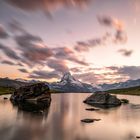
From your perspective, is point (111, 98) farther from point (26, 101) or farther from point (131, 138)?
point (131, 138)

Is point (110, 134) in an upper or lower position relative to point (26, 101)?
lower

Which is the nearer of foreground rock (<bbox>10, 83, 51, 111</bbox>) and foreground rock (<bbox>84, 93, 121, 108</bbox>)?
foreground rock (<bbox>84, 93, 121, 108</bbox>)

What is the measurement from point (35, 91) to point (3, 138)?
3646 inches

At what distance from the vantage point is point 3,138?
42.9 meters

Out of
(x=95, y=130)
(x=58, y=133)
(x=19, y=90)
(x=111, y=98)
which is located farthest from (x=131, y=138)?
(x=19, y=90)

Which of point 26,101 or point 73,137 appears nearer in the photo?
point 73,137

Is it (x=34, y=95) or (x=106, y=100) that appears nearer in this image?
(x=106, y=100)

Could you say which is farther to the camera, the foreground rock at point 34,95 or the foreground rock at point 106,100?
the foreground rock at point 34,95

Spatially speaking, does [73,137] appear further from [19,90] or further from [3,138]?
[19,90]

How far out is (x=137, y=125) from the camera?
61406mm

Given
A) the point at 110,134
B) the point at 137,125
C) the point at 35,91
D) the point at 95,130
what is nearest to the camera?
the point at 110,134

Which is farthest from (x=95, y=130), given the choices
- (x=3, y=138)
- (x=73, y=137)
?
(x=3, y=138)

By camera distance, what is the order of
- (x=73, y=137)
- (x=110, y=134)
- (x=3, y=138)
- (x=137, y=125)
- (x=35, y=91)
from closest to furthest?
(x=3, y=138) < (x=73, y=137) < (x=110, y=134) < (x=137, y=125) < (x=35, y=91)

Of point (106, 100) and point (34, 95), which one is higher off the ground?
point (34, 95)
